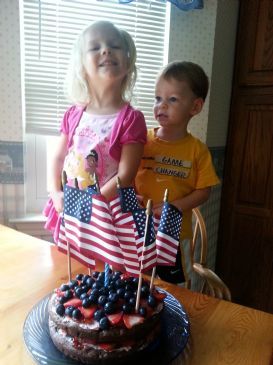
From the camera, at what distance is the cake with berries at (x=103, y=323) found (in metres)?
0.65

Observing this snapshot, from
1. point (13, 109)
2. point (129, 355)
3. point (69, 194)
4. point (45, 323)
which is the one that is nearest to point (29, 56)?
point (13, 109)

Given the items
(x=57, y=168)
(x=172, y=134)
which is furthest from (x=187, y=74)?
(x=57, y=168)

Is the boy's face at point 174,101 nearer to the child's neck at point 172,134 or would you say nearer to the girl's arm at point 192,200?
the child's neck at point 172,134

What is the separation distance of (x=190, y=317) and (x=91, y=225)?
1.14 ft

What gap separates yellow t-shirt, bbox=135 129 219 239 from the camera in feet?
4.07

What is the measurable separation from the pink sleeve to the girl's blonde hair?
14cm

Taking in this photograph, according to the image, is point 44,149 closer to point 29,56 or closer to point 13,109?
point 13,109

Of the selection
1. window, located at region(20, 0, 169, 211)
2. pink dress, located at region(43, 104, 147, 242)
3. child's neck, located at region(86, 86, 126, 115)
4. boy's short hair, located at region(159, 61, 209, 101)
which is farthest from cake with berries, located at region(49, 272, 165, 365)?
window, located at region(20, 0, 169, 211)

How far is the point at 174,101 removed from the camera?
3.94 ft

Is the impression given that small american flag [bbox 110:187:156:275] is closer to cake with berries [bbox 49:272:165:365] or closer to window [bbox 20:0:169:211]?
cake with berries [bbox 49:272:165:365]

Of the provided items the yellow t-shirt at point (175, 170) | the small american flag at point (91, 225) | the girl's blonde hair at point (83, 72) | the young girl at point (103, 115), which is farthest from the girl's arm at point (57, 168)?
the small american flag at point (91, 225)

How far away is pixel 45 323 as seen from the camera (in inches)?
29.4

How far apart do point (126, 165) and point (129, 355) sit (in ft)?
1.96

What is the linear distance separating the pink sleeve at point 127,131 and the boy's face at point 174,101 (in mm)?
129
